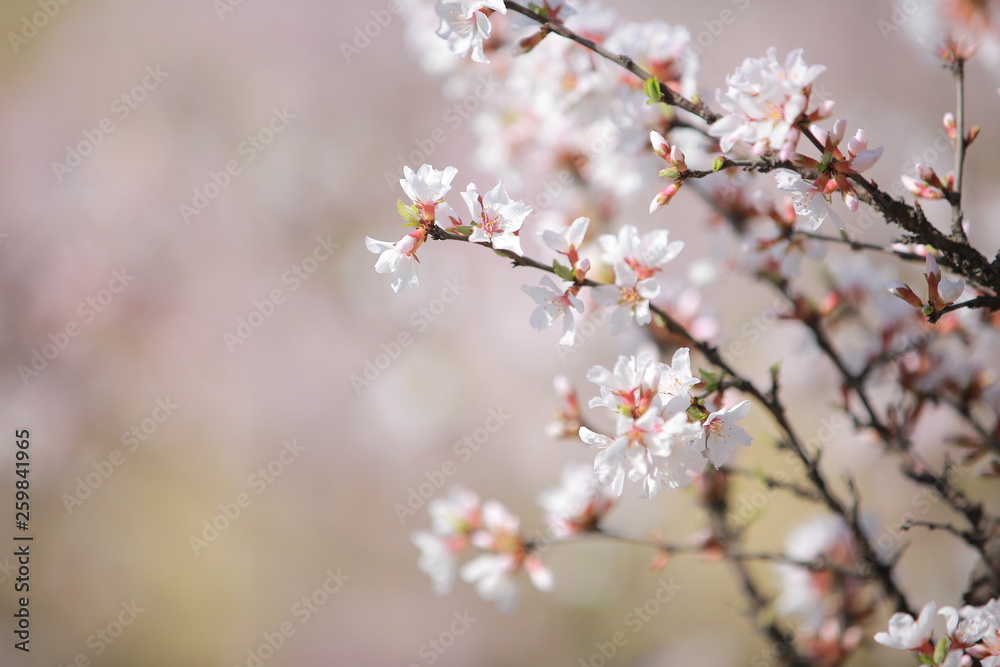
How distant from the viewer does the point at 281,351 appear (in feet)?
12.7

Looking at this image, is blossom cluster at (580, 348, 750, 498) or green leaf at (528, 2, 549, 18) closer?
blossom cluster at (580, 348, 750, 498)

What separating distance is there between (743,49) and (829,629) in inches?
151

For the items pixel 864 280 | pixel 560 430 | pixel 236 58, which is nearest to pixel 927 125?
pixel 864 280

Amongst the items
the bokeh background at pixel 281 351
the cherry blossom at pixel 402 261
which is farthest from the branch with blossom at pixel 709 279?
the bokeh background at pixel 281 351

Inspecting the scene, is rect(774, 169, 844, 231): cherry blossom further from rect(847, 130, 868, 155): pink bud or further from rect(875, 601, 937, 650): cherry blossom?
rect(875, 601, 937, 650): cherry blossom

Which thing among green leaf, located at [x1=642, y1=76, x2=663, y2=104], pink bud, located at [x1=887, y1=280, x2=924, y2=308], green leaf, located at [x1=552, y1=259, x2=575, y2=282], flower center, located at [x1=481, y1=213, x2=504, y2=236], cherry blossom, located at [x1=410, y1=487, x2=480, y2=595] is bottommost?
cherry blossom, located at [x1=410, y1=487, x2=480, y2=595]

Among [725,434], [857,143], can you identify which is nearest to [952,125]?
[857,143]

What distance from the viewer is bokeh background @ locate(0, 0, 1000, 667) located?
290cm

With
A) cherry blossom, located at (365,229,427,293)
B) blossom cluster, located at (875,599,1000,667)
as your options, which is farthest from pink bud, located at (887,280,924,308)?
cherry blossom, located at (365,229,427,293)

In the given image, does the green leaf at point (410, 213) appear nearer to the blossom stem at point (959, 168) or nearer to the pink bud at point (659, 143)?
the pink bud at point (659, 143)

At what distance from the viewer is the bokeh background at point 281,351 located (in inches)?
114

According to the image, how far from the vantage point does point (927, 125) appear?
9.62 feet

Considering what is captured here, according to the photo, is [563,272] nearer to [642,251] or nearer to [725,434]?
[642,251]

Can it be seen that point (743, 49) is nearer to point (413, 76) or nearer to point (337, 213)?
point (413, 76)
